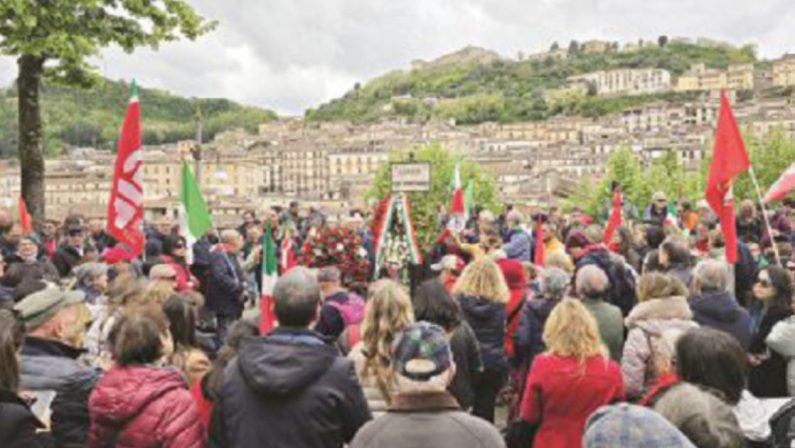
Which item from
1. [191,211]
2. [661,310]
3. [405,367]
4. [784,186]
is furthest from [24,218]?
[405,367]

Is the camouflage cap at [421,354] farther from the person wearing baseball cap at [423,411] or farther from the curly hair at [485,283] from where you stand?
the curly hair at [485,283]

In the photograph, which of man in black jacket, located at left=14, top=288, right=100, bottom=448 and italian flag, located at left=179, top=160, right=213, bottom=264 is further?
italian flag, located at left=179, top=160, right=213, bottom=264

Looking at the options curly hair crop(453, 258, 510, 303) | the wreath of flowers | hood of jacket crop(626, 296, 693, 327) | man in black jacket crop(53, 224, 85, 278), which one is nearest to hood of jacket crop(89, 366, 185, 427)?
hood of jacket crop(626, 296, 693, 327)

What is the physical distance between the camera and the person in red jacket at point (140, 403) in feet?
15.1

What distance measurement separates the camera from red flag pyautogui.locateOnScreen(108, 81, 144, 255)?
9.06 m

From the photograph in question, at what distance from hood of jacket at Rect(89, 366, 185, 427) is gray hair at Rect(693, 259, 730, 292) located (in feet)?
12.7

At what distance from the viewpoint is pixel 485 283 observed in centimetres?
736

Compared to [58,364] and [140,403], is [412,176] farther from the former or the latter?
[140,403]

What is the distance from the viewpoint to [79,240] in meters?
12.2

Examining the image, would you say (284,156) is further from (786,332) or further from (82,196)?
(786,332)

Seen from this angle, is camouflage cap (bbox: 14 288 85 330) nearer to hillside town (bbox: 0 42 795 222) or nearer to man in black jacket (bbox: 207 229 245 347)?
man in black jacket (bbox: 207 229 245 347)

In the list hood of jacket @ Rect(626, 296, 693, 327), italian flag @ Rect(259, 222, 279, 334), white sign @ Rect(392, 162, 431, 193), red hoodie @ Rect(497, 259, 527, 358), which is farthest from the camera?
white sign @ Rect(392, 162, 431, 193)

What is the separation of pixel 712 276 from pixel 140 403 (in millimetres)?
4109

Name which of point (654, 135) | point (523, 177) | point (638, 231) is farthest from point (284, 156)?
point (638, 231)
